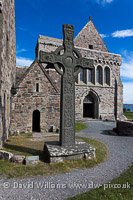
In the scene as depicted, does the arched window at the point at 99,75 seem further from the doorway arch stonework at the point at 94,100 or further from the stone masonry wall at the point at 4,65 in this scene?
Answer: the stone masonry wall at the point at 4,65

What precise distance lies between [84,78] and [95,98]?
3269mm

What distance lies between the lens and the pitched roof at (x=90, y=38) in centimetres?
1919

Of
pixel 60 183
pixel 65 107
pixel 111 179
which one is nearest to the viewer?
pixel 60 183

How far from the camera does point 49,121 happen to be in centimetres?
1001

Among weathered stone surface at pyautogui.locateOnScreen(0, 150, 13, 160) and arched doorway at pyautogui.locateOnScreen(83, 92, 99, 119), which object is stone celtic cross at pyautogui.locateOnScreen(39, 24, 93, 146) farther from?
arched doorway at pyautogui.locateOnScreen(83, 92, 99, 119)

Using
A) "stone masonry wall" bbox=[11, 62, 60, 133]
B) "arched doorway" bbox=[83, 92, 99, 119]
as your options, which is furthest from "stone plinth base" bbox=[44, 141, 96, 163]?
"arched doorway" bbox=[83, 92, 99, 119]

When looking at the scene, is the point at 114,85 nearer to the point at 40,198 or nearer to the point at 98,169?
the point at 98,169

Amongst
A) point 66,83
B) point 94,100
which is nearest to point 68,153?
point 66,83

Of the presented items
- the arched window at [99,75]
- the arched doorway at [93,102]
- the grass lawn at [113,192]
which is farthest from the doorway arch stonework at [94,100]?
the grass lawn at [113,192]

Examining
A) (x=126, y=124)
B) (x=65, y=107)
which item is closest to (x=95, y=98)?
(x=126, y=124)

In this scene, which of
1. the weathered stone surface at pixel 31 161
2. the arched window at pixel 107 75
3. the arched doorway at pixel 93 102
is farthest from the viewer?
the arched window at pixel 107 75

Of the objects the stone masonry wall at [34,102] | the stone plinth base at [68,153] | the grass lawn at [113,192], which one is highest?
Result: the stone masonry wall at [34,102]

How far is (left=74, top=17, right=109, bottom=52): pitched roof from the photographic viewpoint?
19188mm

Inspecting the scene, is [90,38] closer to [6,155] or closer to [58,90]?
[58,90]
